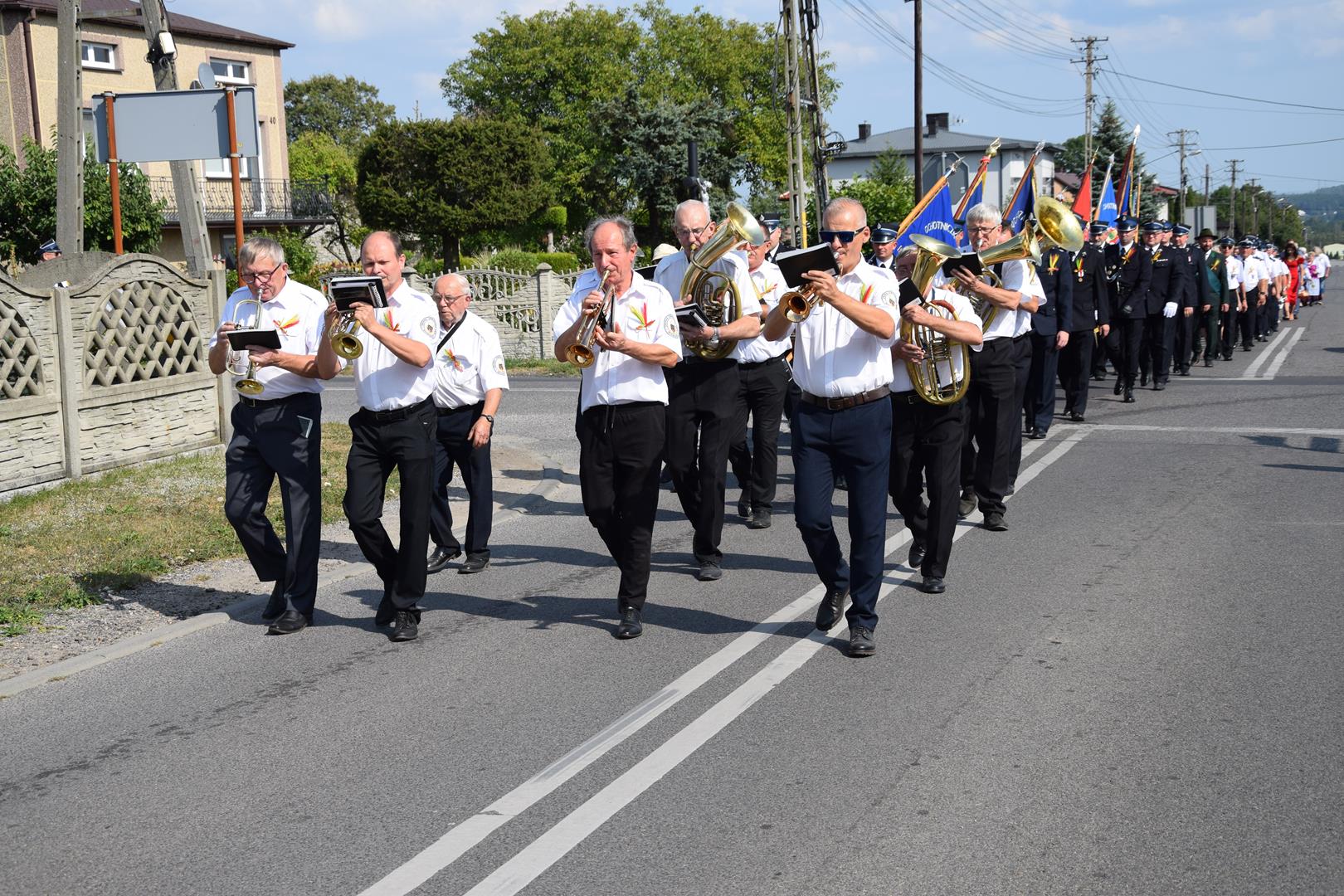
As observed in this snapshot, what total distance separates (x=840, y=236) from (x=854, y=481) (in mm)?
1095

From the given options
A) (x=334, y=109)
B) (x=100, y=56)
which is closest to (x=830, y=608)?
(x=100, y=56)

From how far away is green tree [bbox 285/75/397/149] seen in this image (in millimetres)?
86688

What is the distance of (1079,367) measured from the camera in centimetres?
1475

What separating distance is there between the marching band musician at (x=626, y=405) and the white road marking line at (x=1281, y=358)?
48.4 ft

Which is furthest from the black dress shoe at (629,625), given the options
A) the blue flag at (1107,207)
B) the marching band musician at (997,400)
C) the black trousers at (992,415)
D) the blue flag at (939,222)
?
the blue flag at (1107,207)

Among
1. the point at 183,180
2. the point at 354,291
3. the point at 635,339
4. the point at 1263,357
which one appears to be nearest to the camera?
the point at 354,291

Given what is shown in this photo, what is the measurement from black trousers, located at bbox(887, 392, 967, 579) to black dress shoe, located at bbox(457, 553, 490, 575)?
258 centimetres

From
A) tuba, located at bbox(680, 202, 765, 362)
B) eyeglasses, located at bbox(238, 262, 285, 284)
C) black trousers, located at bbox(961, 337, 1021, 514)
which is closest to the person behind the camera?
eyeglasses, located at bbox(238, 262, 285, 284)

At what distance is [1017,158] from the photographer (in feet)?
301

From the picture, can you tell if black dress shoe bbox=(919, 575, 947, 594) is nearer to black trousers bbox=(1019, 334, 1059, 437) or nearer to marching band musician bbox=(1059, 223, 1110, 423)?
black trousers bbox=(1019, 334, 1059, 437)

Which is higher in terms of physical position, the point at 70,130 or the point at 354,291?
the point at 70,130

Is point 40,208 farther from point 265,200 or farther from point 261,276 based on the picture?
point 261,276

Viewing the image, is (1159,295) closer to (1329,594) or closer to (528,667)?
(1329,594)

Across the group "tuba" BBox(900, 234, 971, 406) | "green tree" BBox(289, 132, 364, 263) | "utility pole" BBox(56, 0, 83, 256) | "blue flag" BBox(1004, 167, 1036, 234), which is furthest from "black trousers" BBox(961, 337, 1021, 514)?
"green tree" BBox(289, 132, 364, 263)
